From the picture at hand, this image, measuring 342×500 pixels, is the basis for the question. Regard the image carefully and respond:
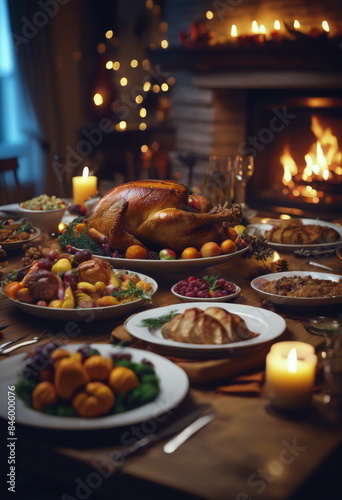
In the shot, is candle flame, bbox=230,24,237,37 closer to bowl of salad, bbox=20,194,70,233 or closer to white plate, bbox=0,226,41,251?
bowl of salad, bbox=20,194,70,233

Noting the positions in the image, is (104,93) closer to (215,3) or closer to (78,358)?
(215,3)

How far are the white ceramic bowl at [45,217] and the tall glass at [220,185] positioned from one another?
1.93ft

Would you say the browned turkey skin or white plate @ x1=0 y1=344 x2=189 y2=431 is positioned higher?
the browned turkey skin

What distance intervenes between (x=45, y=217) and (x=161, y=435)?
4.94ft

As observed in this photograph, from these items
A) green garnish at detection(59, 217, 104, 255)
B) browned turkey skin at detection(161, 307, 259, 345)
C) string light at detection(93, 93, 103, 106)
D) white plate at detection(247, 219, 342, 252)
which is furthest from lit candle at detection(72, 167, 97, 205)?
string light at detection(93, 93, 103, 106)

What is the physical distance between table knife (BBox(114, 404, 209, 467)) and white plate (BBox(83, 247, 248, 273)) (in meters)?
0.69

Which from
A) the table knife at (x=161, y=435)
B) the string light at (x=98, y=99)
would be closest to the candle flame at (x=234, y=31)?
the string light at (x=98, y=99)

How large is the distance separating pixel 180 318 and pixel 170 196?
26.0 inches

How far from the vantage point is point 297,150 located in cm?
454

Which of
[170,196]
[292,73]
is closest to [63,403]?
[170,196]

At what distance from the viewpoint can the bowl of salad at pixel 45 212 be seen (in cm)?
234

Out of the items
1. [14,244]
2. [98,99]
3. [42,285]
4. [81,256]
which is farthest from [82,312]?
[98,99]

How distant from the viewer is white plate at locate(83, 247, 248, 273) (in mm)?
1730

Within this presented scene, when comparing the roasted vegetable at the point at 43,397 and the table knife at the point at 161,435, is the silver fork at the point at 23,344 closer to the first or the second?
the roasted vegetable at the point at 43,397
